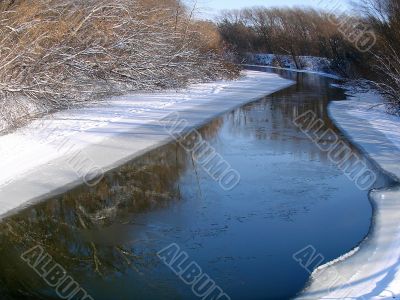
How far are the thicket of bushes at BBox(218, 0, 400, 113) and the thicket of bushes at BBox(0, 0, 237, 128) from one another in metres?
8.21

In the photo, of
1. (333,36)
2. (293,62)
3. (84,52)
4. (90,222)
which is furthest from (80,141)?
(293,62)

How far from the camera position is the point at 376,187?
907 cm

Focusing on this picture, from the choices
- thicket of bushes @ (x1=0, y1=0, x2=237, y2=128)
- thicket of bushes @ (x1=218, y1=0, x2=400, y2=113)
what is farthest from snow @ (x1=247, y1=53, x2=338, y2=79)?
thicket of bushes @ (x1=0, y1=0, x2=237, y2=128)

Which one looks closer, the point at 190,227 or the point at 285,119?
the point at 190,227

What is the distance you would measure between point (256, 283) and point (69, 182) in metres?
4.78

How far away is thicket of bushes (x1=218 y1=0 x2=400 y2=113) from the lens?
19.4 meters

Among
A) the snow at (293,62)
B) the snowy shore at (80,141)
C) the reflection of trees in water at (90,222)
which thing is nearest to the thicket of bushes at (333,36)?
the snow at (293,62)

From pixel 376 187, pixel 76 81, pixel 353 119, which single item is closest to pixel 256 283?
pixel 376 187

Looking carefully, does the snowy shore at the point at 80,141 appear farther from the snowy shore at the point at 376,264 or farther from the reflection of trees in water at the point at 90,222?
the snowy shore at the point at 376,264

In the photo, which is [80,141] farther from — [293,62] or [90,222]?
[293,62]

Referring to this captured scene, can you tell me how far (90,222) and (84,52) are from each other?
10.6 metres

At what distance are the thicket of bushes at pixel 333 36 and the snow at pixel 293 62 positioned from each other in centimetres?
57

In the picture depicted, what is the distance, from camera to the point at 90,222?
7566 millimetres

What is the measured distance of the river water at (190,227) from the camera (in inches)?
226
